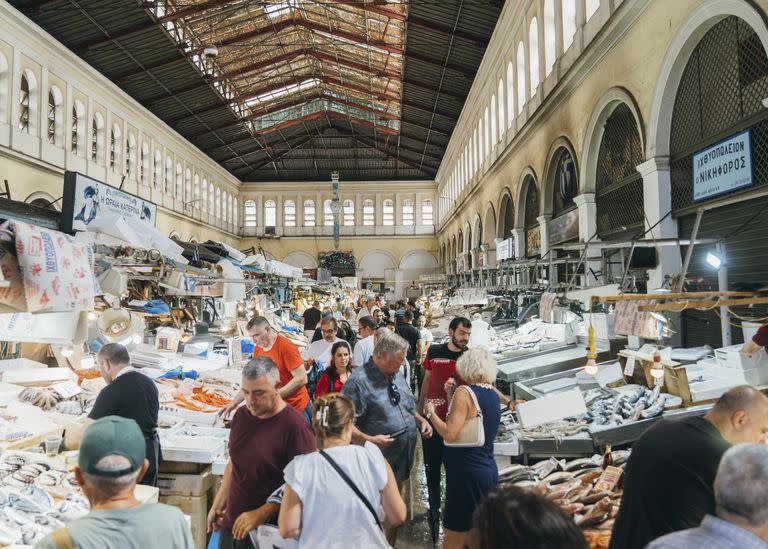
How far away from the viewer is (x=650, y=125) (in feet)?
23.6

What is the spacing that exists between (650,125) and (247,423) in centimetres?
656

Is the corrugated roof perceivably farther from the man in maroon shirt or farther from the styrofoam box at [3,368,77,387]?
the man in maroon shirt

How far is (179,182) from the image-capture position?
1037 inches

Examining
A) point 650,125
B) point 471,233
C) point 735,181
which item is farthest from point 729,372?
point 471,233

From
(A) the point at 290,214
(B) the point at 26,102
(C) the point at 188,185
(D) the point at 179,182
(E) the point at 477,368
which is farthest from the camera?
(A) the point at 290,214

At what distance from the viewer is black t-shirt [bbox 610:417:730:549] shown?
→ 2.10 m

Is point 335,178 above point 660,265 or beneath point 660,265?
above

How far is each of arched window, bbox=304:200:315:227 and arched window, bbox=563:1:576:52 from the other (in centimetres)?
2801

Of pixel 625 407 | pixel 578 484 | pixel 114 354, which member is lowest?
pixel 578 484

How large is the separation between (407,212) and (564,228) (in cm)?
2715

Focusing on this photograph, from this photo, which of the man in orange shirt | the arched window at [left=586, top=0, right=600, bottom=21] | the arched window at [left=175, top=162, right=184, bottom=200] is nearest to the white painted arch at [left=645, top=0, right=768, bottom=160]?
the arched window at [left=586, top=0, right=600, bottom=21]

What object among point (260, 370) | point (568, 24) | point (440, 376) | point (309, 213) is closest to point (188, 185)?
point (309, 213)

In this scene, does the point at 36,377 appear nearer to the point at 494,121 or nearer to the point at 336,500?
the point at 336,500

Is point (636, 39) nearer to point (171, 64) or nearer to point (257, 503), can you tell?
point (257, 503)
